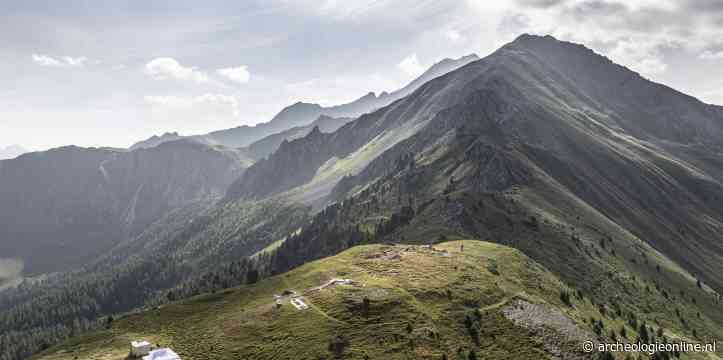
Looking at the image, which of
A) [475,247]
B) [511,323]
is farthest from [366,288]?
[475,247]

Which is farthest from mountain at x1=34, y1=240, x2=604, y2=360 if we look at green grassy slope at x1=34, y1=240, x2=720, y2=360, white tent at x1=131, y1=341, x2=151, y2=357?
white tent at x1=131, y1=341, x2=151, y2=357

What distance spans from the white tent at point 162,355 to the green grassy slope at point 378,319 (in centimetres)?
256

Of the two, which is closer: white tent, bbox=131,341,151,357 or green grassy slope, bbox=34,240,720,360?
white tent, bbox=131,341,151,357

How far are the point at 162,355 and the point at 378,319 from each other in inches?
1501

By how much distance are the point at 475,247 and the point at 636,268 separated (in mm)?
85413

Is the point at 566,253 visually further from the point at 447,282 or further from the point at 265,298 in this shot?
the point at 265,298

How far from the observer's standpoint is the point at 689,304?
157125 mm

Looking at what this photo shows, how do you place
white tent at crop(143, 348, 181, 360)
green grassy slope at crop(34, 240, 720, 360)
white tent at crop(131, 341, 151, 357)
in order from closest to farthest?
white tent at crop(143, 348, 181, 360), white tent at crop(131, 341, 151, 357), green grassy slope at crop(34, 240, 720, 360)

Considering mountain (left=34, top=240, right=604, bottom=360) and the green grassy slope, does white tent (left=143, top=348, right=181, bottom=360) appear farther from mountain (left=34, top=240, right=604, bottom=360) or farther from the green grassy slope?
the green grassy slope

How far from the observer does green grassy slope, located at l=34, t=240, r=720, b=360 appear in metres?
73.8

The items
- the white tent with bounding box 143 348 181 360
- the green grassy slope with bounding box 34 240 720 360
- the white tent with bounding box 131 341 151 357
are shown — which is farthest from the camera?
the green grassy slope with bounding box 34 240 720 360

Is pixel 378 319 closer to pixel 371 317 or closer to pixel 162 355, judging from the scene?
pixel 371 317

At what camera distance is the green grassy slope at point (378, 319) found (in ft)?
242

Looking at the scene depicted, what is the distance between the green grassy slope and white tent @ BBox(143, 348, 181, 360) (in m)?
2.56
